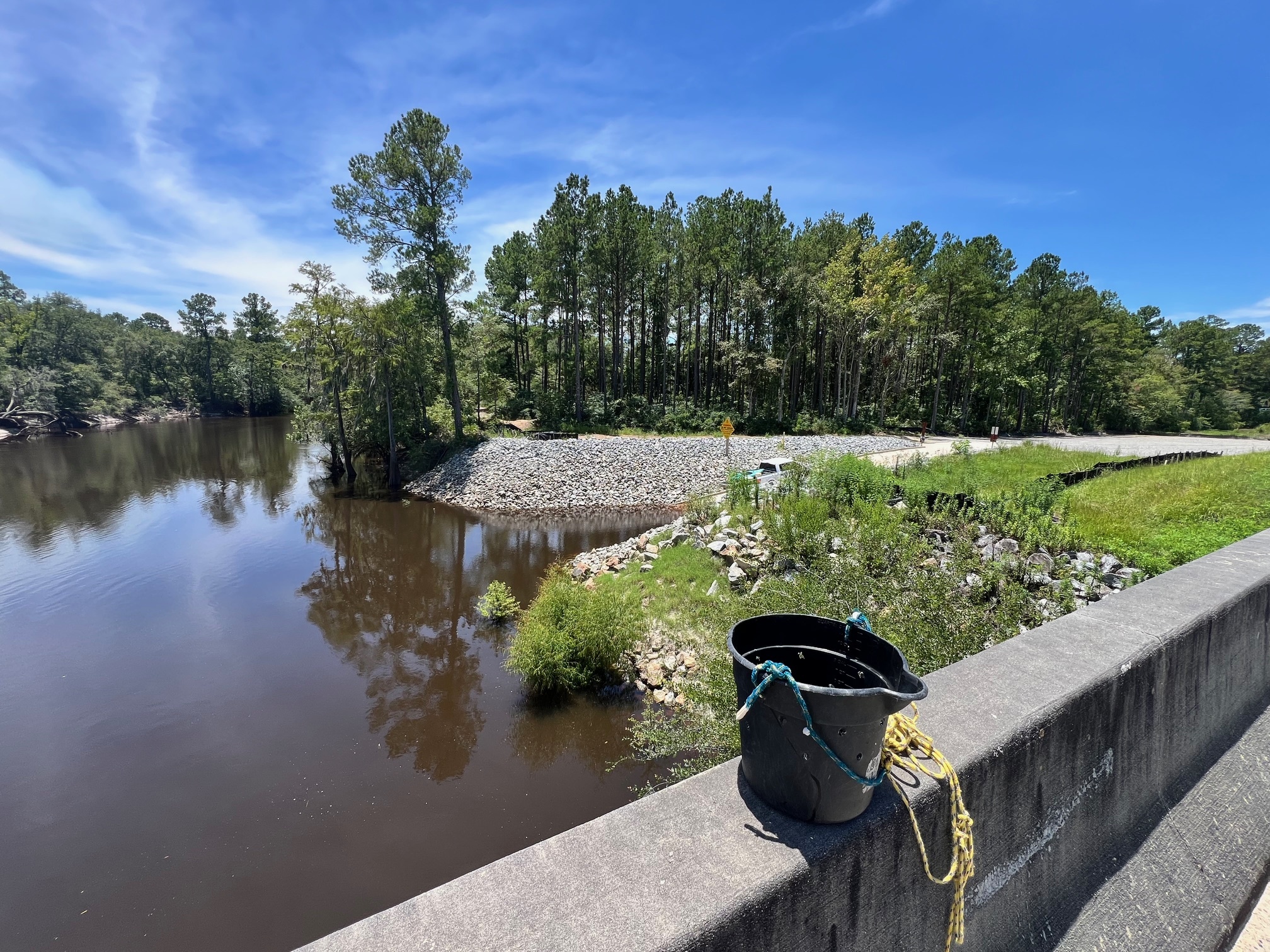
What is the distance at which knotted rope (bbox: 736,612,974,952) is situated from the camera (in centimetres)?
151

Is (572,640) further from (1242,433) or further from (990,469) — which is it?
(1242,433)

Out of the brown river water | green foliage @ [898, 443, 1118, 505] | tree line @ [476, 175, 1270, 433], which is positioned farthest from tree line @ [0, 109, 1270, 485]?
green foliage @ [898, 443, 1118, 505]

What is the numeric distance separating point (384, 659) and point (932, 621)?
8446 millimetres

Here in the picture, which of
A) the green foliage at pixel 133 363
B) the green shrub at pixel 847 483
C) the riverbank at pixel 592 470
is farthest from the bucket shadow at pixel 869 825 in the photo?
the green foliage at pixel 133 363

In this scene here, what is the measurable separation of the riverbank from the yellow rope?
17.9 metres

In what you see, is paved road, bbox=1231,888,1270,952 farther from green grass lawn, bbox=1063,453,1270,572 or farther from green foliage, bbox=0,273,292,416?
green foliage, bbox=0,273,292,416

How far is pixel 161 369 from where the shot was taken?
181 feet

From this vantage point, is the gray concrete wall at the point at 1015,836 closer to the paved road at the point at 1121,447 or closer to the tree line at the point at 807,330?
the paved road at the point at 1121,447

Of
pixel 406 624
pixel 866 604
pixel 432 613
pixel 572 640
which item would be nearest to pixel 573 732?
pixel 572 640

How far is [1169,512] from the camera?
7.53 m

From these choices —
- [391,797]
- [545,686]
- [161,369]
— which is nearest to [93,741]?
[391,797]

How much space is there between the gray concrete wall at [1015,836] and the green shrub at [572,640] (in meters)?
5.74

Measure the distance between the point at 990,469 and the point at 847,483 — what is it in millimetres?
4426

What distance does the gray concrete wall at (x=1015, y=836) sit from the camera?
1.26m
